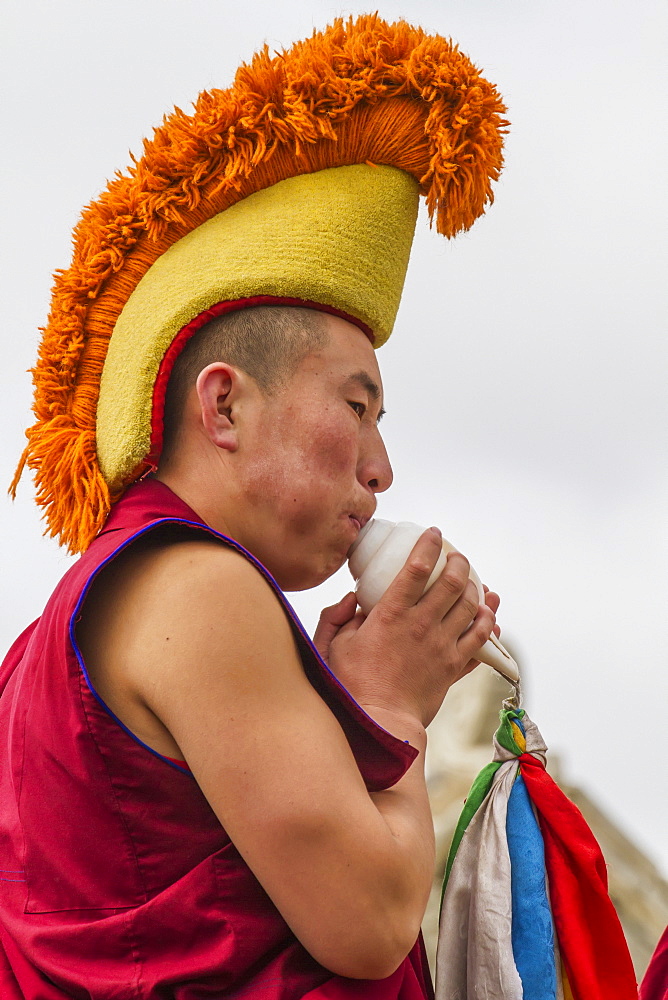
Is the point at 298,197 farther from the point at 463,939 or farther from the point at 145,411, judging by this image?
the point at 463,939

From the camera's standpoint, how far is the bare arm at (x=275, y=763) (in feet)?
5.26

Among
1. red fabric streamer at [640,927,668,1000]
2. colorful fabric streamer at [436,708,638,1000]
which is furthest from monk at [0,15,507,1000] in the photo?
red fabric streamer at [640,927,668,1000]

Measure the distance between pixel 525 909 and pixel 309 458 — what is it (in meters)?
1.00

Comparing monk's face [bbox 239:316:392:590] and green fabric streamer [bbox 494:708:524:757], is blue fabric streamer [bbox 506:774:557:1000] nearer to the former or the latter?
green fabric streamer [bbox 494:708:524:757]

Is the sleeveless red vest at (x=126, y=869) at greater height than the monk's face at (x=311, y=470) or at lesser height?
lesser

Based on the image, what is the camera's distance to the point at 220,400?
2.14 meters

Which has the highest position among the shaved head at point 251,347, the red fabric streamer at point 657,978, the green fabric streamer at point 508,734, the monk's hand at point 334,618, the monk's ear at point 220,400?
the shaved head at point 251,347

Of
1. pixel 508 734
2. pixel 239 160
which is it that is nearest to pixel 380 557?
pixel 508 734

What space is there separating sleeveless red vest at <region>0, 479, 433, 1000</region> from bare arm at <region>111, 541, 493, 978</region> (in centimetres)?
8

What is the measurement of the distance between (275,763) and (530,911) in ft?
2.75

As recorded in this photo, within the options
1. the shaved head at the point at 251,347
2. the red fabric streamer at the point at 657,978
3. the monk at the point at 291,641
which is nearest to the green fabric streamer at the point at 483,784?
the monk at the point at 291,641

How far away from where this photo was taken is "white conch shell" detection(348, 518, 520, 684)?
2148 millimetres

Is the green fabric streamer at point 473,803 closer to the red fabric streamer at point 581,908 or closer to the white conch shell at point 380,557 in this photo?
the red fabric streamer at point 581,908

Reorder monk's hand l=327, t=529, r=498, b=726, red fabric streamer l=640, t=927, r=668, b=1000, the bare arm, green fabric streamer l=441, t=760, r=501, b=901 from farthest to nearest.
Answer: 1. red fabric streamer l=640, t=927, r=668, b=1000
2. green fabric streamer l=441, t=760, r=501, b=901
3. monk's hand l=327, t=529, r=498, b=726
4. the bare arm
